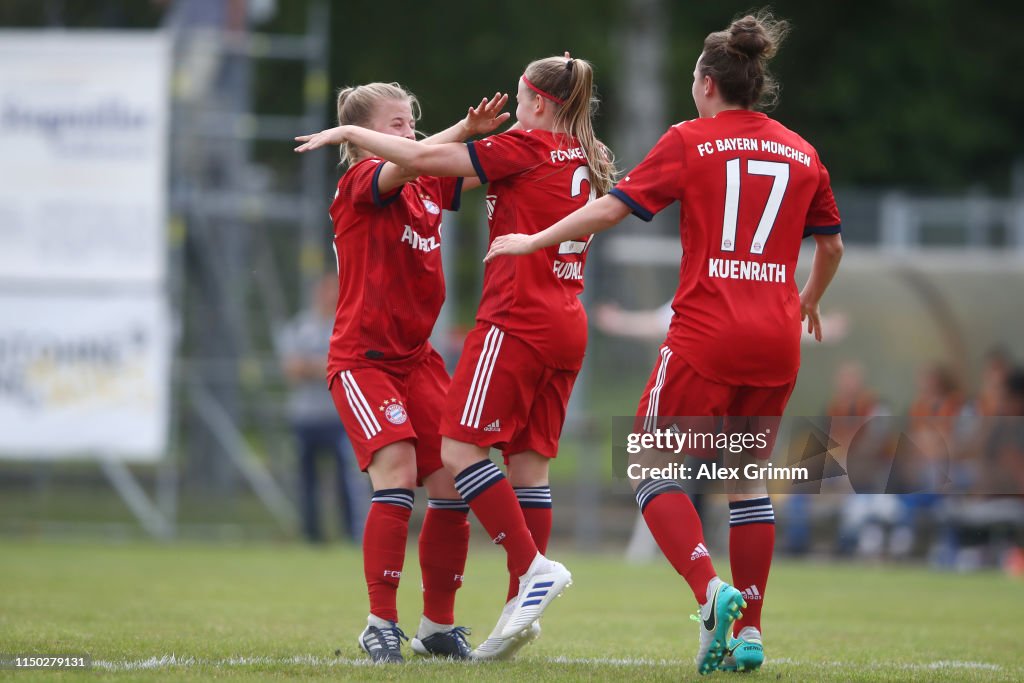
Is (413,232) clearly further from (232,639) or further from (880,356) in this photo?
(880,356)

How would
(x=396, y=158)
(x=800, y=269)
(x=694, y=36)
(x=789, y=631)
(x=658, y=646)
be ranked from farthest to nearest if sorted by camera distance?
(x=694, y=36), (x=800, y=269), (x=789, y=631), (x=658, y=646), (x=396, y=158)

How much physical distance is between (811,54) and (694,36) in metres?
2.42

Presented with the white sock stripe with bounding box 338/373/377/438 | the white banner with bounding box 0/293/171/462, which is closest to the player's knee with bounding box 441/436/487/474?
the white sock stripe with bounding box 338/373/377/438

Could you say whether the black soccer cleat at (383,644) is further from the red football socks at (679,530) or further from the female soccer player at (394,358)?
the red football socks at (679,530)

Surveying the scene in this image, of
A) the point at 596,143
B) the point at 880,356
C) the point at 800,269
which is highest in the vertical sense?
the point at 596,143

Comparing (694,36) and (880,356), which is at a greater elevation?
(694,36)

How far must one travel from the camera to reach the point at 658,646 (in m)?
6.45

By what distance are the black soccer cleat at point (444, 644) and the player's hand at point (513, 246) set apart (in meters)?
1.61

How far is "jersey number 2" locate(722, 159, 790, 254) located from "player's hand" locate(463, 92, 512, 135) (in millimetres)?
934

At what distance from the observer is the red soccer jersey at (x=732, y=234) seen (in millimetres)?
5223

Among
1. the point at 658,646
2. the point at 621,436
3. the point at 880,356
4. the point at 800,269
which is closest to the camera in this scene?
the point at 621,436

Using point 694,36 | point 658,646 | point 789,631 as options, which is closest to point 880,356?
point 789,631

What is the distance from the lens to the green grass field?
5.40 metres

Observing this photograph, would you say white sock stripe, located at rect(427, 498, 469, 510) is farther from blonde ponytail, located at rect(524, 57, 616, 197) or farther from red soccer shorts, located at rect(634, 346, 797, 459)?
blonde ponytail, located at rect(524, 57, 616, 197)
